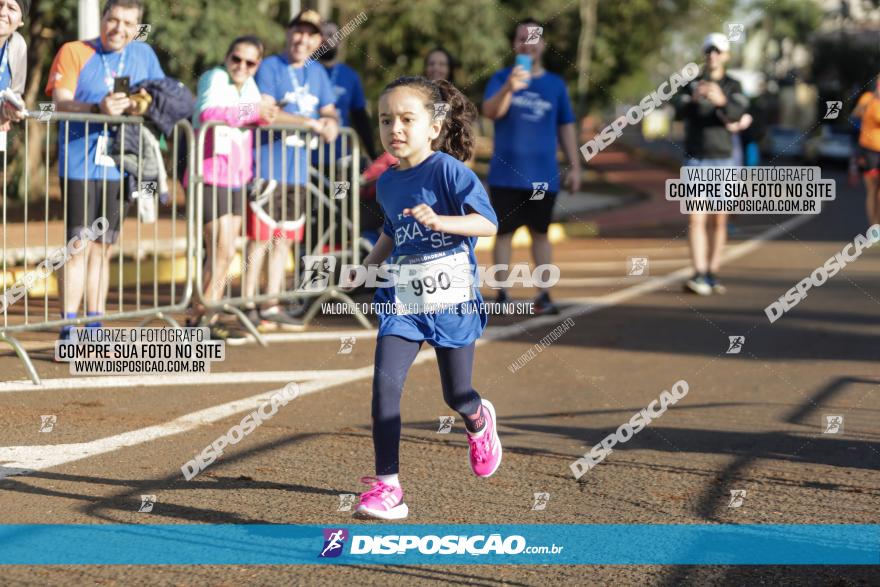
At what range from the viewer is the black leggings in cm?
519

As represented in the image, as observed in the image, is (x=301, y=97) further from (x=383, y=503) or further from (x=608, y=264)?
(x=608, y=264)

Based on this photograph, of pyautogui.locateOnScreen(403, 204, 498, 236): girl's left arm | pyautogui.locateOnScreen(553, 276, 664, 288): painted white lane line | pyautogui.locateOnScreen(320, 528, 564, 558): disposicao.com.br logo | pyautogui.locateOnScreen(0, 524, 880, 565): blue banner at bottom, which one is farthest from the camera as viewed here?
pyautogui.locateOnScreen(553, 276, 664, 288): painted white lane line

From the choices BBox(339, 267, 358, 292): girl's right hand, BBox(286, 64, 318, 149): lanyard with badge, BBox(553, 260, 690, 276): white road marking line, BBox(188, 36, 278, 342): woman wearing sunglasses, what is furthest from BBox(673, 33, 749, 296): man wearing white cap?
BBox(188, 36, 278, 342): woman wearing sunglasses

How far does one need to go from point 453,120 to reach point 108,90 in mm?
3660

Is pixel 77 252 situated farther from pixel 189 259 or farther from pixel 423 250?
pixel 423 250

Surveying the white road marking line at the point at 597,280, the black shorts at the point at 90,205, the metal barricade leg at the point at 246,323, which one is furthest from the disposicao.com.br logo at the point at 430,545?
the white road marking line at the point at 597,280

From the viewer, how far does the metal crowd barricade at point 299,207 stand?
9.18 meters

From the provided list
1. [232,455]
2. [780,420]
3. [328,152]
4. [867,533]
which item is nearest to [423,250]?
[232,455]

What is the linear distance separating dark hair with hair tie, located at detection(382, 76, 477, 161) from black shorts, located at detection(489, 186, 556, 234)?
5.72m

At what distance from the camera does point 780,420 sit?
7.13 m

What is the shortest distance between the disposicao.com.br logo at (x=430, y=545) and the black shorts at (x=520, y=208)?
21.8 feet

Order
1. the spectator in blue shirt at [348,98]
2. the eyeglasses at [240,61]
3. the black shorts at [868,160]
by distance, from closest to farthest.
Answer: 1. the eyeglasses at [240,61]
2. the spectator in blue shirt at [348,98]
3. the black shorts at [868,160]

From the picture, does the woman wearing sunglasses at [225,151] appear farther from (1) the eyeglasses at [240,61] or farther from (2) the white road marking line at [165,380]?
(2) the white road marking line at [165,380]

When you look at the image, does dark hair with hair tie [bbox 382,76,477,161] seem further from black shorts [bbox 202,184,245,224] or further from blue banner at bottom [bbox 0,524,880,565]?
black shorts [bbox 202,184,245,224]
